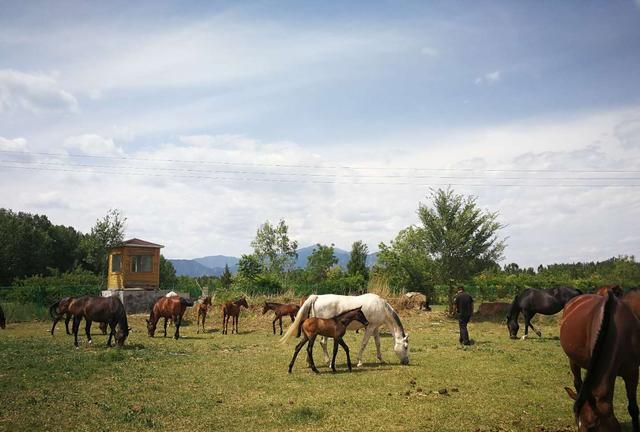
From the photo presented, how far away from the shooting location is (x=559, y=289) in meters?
22.5

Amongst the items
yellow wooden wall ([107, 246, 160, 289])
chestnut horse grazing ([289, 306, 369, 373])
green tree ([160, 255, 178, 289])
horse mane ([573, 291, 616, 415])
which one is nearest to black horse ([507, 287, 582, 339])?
chestnut horse grazing ([289, 306, 369, 373])

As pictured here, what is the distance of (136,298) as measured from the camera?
3459 cm

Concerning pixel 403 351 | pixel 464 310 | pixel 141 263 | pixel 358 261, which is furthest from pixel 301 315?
pixel 358 261

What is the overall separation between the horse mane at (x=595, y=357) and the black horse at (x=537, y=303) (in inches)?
635

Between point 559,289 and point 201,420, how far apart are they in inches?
752

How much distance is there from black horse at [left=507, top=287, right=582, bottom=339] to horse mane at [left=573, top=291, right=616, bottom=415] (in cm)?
1612

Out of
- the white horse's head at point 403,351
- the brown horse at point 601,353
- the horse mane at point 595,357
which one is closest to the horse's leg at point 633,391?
the brown horse at point 601,353

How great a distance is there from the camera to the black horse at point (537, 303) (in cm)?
2194

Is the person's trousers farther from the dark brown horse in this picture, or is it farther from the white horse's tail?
the dark brown horse

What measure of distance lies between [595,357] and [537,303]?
17.4 meters

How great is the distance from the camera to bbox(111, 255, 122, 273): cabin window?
3772 cm

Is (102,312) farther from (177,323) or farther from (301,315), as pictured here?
(301,315)

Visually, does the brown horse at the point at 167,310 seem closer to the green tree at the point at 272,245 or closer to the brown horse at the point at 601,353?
the brown horse at the point at 601,353

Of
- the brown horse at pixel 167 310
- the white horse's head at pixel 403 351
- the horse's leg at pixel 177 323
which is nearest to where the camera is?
the white horse's head at pixel 403 351
